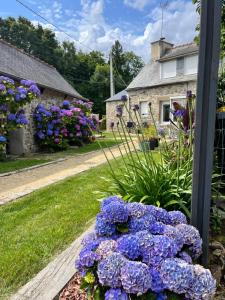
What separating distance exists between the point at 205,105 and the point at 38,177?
4757 millimetres

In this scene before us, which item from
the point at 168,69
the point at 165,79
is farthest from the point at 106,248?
the point at 168,69

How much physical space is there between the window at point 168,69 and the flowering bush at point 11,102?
11620 mm

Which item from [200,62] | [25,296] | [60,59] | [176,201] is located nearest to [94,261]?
[25,296]

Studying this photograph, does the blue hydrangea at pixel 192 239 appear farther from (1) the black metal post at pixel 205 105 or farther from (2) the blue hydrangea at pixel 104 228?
(2) the blue hydrangea at pixel 104 228

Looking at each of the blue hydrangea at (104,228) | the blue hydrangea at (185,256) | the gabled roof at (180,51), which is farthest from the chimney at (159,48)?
the blue hydrangea at (185,256)

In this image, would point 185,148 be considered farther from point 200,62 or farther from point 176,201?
point 200,62

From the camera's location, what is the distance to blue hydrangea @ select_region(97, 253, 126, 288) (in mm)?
1394

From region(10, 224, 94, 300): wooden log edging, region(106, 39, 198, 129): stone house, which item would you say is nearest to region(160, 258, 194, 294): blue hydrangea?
region(10, 224, 94, 300): wooden log edging

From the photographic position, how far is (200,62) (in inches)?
67.8

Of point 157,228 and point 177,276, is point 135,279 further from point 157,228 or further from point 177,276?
point 157,228

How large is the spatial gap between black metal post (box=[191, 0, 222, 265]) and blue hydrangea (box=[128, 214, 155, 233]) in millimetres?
312

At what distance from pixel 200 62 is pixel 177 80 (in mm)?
16170

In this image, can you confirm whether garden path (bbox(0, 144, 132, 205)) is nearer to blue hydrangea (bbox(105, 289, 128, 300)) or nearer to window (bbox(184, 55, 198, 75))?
blue hydrangea (bbox(105, 289, 128, 300))

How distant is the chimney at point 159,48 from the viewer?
19094 mm
